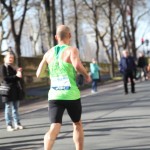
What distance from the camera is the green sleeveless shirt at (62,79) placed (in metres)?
6.94

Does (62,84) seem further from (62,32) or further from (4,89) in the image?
(4,89)

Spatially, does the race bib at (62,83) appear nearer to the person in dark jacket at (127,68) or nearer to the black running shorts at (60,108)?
the black running shorts at (60,108)

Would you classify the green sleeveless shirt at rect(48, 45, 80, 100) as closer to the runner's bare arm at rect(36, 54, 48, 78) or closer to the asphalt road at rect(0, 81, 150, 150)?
the runner's bare arm at rect(36, 54, 48, 78)

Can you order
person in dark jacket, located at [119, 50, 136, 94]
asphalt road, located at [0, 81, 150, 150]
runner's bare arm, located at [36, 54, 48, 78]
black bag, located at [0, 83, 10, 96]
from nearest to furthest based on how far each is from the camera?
runner's bare arm, located at [36, 54, 48, 78]
asphalt road, located at [0, 81, 150, 150]
black bag, located at [0, 83, 10, 96]
person in dark jacket, located at [119, 50, 136, 94]

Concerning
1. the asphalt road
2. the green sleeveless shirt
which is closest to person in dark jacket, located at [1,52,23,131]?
the asphalt road

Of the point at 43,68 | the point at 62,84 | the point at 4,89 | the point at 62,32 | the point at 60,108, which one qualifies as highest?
the point at 62,32

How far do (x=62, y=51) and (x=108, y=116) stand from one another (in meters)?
6.44

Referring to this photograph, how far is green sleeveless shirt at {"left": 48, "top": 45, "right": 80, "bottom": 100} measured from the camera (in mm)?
6941

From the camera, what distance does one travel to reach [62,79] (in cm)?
695

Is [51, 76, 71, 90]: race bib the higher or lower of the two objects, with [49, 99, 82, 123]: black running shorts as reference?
higher

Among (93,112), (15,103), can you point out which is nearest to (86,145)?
(15,103)

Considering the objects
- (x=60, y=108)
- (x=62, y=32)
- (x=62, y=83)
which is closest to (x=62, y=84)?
(x=62, y=83)

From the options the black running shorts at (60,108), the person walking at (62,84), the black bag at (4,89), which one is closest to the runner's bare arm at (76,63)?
the person walking at (62,84)

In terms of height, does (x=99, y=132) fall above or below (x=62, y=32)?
below
